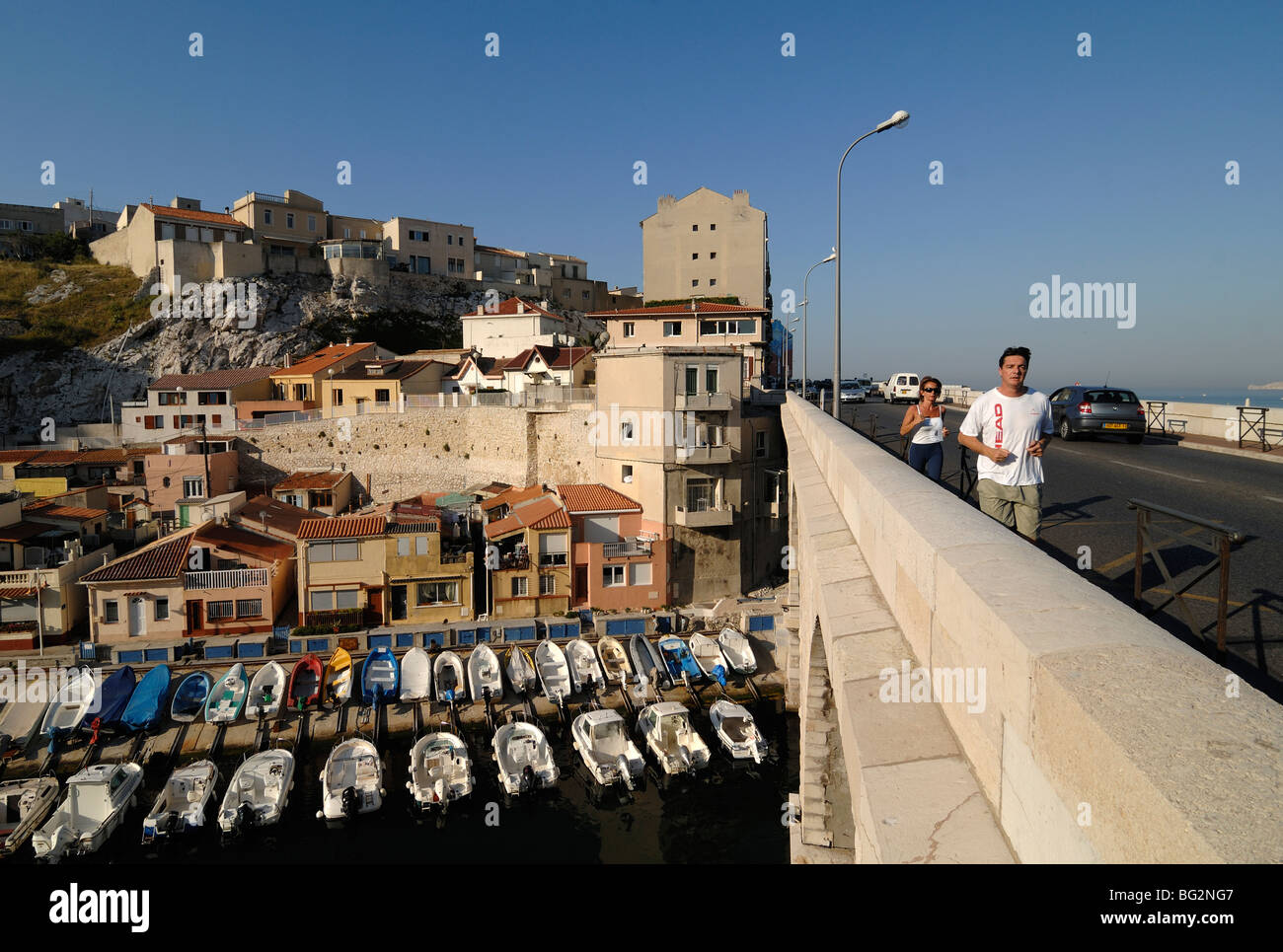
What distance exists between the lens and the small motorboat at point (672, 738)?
71.7 ft

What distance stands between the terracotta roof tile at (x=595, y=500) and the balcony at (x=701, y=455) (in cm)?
318

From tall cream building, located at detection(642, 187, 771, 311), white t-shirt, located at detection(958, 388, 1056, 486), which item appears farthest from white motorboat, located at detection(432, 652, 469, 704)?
tall cream building, located at detection(642, 187, 771, 311)

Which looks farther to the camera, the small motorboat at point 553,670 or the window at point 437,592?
the window at point 437,592

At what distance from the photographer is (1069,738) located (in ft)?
6.14

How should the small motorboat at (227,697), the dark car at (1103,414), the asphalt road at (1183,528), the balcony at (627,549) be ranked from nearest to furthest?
the asphalt road at (1183,528) < the dark car at (1103,414) < the small motorboat at (227,697) < the balcony at (627,549)

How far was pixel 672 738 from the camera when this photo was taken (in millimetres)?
22781

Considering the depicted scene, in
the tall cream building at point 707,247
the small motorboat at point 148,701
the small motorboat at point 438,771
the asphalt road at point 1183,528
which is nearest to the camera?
the asphalt road at point 1183,528

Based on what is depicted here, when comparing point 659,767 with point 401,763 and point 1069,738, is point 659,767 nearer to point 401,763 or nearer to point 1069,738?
point 401,763

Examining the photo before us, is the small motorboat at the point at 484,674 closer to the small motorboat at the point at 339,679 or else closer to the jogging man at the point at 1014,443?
the small motorboat at the point at 339,679

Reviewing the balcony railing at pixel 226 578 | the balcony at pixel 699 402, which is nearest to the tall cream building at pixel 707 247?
the balcony at pixel 699 402

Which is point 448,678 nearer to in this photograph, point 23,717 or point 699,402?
point 23,717

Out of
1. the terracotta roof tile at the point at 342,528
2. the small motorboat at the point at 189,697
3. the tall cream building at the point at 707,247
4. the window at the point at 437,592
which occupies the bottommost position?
the small motorboat at the point at 189,697

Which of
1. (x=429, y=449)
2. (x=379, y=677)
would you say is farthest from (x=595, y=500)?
(x=429, y=449)
